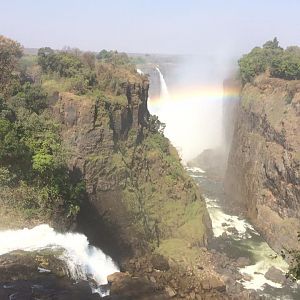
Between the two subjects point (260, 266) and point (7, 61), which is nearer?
point (260, 266)

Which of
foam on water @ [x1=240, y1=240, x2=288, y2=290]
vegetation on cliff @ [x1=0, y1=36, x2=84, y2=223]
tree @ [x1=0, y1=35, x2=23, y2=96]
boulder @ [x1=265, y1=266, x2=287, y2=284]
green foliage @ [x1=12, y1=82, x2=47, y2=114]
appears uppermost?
tree @ [x1=0, y1=35, x2=23, y2=96]

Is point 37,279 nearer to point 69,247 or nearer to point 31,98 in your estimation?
point 69,247

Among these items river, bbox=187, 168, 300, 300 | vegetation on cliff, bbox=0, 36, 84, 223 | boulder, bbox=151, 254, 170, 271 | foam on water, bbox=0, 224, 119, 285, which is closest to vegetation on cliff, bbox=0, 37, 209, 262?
vegetation on cliff, bbox=0, 36, 84, 223

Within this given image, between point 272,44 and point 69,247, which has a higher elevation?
point 272,44

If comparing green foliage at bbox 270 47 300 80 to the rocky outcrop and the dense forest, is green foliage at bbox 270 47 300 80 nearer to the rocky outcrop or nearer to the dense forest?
the dense forest

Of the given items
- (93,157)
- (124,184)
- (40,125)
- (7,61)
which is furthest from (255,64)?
(40,125)

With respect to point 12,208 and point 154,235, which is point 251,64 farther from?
point 12,208

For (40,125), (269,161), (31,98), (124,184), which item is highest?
(31,98)

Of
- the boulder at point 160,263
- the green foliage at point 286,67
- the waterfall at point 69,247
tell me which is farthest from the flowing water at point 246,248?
the green foliage at point 286,67
